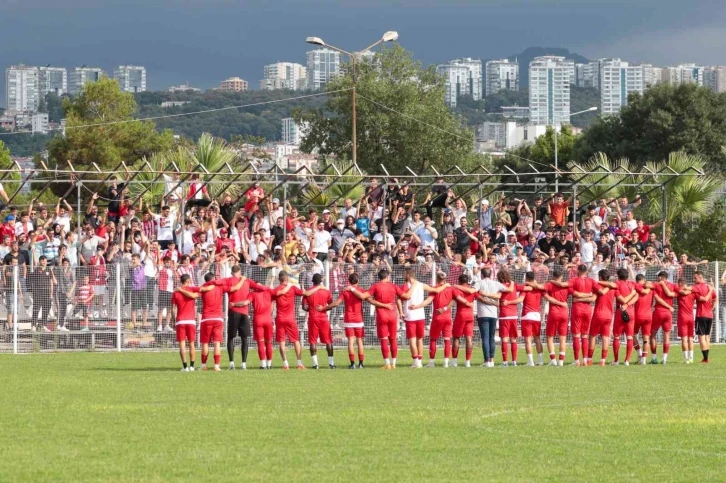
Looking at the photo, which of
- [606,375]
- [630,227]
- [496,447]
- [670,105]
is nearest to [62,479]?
[496,447]

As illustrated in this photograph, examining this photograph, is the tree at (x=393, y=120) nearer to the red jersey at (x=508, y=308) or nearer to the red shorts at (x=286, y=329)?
the red jersey at (x=508, y=308)

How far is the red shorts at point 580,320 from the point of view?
25.8 metres

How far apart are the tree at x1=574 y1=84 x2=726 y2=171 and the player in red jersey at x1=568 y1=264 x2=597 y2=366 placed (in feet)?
171

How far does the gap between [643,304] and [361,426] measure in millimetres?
12974

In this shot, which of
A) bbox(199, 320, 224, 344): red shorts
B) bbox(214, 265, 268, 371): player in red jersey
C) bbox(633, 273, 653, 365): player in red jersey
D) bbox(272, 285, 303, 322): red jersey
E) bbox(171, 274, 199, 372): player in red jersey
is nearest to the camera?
bbox(199, 320, 224, 344): red shorts

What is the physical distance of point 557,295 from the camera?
25891 mm

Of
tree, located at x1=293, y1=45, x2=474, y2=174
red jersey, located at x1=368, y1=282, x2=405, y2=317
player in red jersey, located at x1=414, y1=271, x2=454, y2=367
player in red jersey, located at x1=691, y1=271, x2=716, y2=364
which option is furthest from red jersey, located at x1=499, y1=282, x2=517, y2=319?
tree, located at x1=293, y1=45, x2=474, y2=174

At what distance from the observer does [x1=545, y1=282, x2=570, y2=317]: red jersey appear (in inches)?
1016

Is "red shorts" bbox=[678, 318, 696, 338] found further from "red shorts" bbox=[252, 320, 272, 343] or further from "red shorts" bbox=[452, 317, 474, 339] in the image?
"red shorts" bbox=[252, 320, 272, 343]

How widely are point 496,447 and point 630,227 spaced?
2425 centimetres

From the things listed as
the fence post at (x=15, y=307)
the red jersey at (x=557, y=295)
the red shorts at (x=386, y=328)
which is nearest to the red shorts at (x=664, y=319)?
the red jersey at (x=557, y=295)

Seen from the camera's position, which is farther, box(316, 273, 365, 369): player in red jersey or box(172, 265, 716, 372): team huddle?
box(316, 273, 365, 369): player in red jersey

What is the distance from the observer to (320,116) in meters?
71.6

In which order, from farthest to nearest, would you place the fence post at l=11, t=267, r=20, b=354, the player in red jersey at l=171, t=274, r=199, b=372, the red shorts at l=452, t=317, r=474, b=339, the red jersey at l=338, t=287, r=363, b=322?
the fence post at l=11, t=267, r=20, b=354
the red shorts at l=452, t=317, r=474, b=339
the red jersey at l=338, t=287, r=363, b=322
the player in red jersey at l=171, t=274, r=199, b=372
